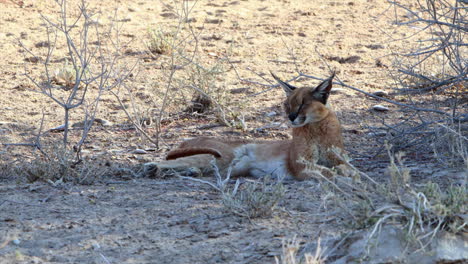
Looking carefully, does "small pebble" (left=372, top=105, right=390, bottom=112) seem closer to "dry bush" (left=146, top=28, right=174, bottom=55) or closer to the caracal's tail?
the caracal's tail

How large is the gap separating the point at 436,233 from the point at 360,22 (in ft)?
28.8

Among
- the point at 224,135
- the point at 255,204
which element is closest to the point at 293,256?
the point at 255,204

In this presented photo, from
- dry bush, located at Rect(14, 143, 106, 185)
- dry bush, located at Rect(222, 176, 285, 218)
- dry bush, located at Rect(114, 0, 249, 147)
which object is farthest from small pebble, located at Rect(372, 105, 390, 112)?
dry bush, located at Rect(222, 176, 285, 218)

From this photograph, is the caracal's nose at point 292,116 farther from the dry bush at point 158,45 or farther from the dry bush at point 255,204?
the dry bush at point 158,45

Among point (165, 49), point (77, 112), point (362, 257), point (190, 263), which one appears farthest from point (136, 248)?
point (165, 49)

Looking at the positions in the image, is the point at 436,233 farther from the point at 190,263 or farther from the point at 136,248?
the point at 136,248

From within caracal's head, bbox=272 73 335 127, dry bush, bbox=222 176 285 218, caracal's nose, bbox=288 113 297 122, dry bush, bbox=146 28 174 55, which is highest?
caracal's head, bbox=272 73 335 127

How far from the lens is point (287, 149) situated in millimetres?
6293

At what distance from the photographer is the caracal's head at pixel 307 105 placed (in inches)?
231

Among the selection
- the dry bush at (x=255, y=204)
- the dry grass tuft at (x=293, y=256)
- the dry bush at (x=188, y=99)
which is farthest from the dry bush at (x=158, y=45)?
the dry grass tuft at (x=293, y=256)

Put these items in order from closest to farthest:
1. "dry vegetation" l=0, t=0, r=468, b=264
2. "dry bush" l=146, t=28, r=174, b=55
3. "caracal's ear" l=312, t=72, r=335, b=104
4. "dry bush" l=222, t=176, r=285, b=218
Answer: "dry vegetation" l=0, t=0, r=468, b=264
"dry bush" l=222, t=176, r=285, b=218
"caracal's ear" l=312, t=72, r=335, b=104
"dry bush" l=146, t=28, r=174, b=55

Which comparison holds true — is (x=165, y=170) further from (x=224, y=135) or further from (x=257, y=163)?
(x=224, y=135)

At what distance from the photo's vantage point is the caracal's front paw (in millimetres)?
6016

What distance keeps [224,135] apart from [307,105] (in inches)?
76.8
